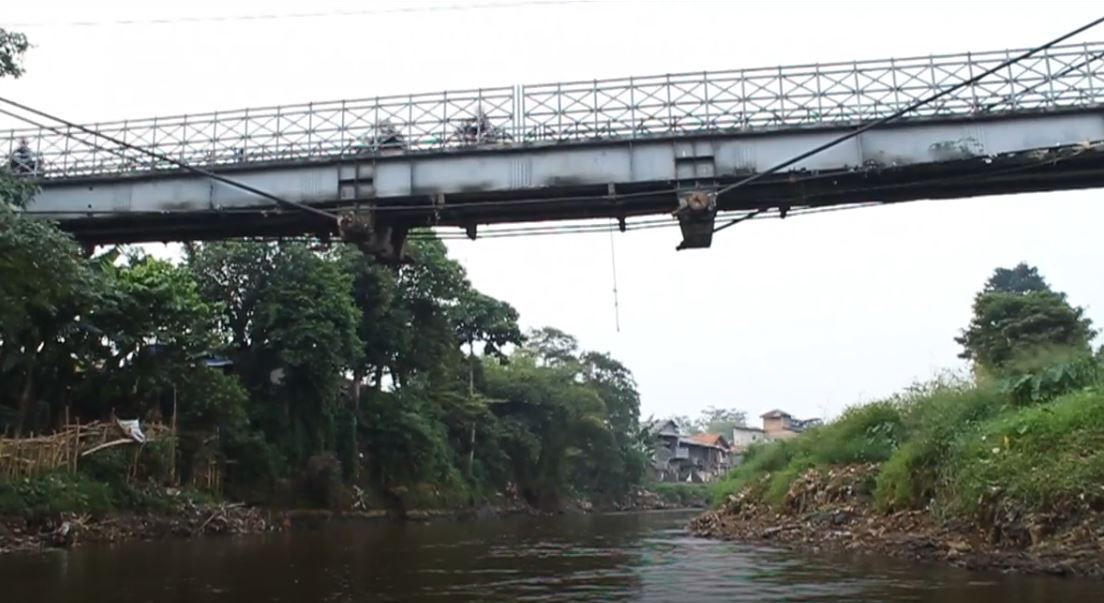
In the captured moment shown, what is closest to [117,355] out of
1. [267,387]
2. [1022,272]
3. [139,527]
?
[139,527]

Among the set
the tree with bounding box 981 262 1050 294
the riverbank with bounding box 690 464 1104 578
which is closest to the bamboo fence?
the riverbank with bounding box 690 464 1104 578

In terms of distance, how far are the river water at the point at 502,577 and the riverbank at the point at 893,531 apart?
53 centimetres

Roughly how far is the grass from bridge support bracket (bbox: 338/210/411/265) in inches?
388

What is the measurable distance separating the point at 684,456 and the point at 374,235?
7821 centimetres

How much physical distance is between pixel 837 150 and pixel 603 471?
50.9 metres

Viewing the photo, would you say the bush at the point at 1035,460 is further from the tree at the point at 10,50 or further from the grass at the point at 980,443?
the tree at the point at 10,50

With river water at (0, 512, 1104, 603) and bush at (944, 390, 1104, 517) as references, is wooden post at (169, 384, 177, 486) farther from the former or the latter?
bush at (944, 390, 1104, 517)

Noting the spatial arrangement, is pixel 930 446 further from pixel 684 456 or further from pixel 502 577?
pixel 684 456

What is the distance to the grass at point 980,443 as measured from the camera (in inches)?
436

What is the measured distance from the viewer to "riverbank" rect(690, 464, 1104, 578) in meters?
10.2

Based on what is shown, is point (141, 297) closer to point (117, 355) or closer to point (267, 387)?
point (117, 355)

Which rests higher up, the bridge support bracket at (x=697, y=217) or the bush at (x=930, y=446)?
the bridge support bracket at (x=697, y=217)

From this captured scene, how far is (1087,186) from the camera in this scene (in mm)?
16578


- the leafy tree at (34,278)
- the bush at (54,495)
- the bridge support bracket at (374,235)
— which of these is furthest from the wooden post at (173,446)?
the bridge support bracket at (374,235)
